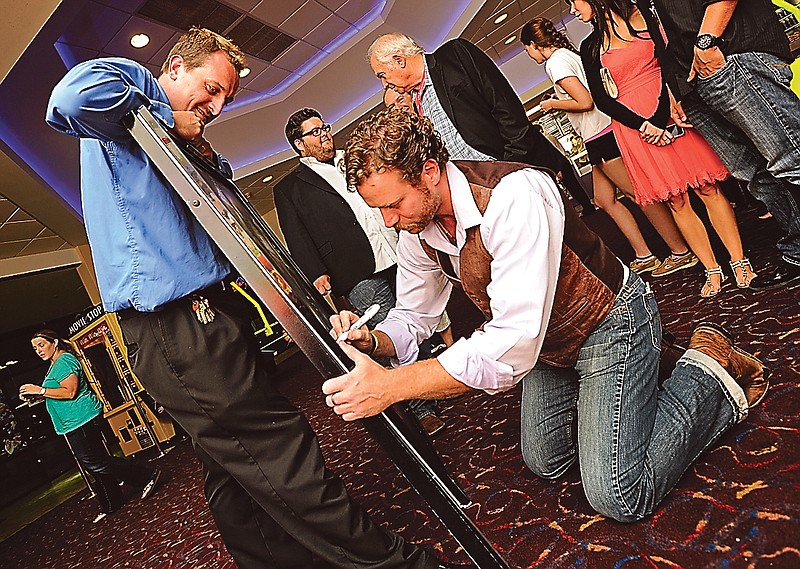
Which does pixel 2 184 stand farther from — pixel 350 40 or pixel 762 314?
pixel 762 314

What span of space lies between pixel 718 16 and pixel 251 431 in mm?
2023

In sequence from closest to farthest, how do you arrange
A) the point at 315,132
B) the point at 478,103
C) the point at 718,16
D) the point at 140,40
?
the point at 718,16 → the point at 478,103 → the point at 315,132 → the point at 140,40

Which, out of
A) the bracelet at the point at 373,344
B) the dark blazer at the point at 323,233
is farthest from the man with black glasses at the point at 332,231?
the bracelet at the point at 373,344

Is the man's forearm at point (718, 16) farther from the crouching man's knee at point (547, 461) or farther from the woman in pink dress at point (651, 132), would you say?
the crouching man's knee at point (547, 461)

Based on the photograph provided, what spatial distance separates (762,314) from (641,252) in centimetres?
148

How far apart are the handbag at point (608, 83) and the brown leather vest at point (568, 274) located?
1.56 metres

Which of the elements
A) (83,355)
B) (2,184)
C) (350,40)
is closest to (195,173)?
(2,184)

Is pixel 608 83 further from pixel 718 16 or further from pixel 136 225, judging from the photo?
pixel 136 225

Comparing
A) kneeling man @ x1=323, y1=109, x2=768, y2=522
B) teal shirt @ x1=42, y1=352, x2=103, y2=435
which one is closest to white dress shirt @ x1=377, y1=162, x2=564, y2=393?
kneeling man @ x1=323, y1=109, x2=768, y2=522

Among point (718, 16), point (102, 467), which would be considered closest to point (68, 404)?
point (102, 467)

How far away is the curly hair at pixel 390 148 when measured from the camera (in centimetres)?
135

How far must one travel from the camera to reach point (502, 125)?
8.36 feet

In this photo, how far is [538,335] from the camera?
1.31 m

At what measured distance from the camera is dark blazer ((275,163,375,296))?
2.75m
